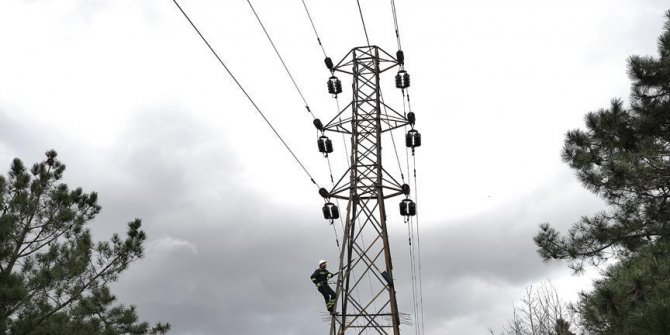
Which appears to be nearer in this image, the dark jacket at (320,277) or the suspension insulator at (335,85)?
the dark jacket at (320,277)

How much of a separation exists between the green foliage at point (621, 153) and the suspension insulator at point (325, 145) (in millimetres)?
4966

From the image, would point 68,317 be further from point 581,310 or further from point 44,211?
point 581,310

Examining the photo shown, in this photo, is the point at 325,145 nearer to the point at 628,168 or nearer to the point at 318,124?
the point at 318,124

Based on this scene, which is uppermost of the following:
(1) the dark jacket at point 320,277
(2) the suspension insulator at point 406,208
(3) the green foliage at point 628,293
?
(2) the suspension insulator at point 406,208

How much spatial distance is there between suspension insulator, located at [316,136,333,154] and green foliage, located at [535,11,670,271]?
16.3ft

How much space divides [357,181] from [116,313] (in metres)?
9.45

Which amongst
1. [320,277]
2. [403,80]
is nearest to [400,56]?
[403,80]

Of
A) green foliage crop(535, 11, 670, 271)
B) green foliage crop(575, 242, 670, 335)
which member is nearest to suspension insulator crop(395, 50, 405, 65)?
green foliage crop(535, 11, 670, 271)

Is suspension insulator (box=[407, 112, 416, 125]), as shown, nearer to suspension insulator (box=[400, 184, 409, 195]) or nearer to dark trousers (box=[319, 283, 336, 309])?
suspension insulator (box=[400, 184, 409, 195])

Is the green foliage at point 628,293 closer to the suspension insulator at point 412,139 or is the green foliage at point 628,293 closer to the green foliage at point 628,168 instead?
the green foliage at point 628,168

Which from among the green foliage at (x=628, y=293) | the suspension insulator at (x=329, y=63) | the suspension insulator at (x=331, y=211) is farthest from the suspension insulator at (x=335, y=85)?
the green foliage at (x=628, y=293)

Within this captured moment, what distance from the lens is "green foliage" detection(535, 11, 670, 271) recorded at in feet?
30.0

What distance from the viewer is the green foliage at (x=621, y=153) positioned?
9141 mm

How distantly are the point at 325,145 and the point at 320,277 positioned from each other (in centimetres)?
320
